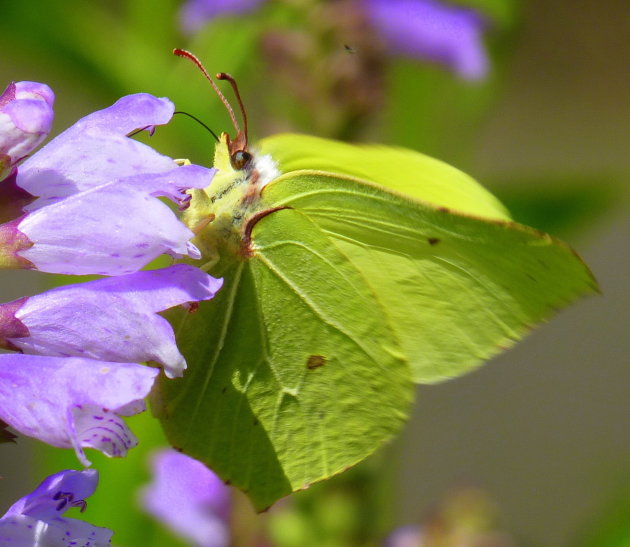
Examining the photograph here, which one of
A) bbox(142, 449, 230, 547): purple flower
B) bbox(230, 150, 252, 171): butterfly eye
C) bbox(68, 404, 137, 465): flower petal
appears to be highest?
bbox(230, 150, 252, 171): butterfly eye

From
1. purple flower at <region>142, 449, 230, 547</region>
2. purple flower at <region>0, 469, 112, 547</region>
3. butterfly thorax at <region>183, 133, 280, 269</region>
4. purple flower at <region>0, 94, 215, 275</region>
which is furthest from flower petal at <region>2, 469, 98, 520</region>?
purple flower at <region>142, 449, 230, 547</region>

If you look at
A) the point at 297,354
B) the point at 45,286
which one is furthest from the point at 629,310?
the point at 297,354

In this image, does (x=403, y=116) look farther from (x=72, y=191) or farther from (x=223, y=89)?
(x=72, y=191)

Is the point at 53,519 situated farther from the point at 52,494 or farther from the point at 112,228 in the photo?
the point at 112,228

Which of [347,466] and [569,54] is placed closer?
[347,466]

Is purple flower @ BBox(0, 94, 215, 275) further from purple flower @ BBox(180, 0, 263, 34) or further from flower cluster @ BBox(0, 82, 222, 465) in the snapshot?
purple flower @ BBox(180, 0, 263, 34)

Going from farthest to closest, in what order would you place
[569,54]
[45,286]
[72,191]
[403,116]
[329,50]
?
[569,54]
[403,116]
[329,50]
[45,286]
[72,191]

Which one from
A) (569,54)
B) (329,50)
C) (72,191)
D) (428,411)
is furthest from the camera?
(569,54)
